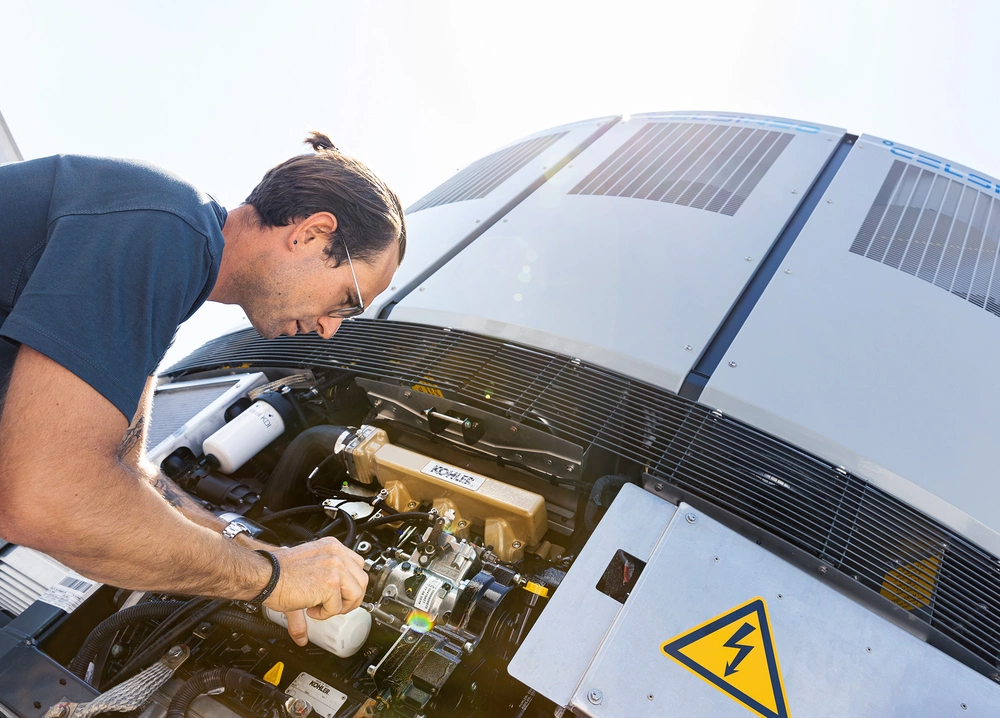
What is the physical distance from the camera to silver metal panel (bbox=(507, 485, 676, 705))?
56.2 inches

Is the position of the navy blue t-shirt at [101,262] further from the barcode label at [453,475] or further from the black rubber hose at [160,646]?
the barcode label at [453,475]

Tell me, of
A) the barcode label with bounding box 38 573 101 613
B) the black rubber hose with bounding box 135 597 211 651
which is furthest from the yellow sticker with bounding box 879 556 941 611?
the barcode label with bounding box 38 573 101 613

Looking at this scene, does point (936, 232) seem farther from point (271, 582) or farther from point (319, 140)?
point (271, 582)

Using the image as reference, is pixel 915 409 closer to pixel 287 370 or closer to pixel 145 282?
pixel 145 282

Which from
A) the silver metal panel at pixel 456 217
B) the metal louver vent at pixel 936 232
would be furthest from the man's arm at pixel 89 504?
the metal louver vent at pixel 936 232

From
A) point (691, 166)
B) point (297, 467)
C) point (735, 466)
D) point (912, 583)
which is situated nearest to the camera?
point (912, 583)

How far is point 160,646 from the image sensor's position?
1.67m

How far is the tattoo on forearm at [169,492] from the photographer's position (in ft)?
5.47

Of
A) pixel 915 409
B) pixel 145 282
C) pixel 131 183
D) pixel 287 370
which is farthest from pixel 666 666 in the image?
pixel 287 370

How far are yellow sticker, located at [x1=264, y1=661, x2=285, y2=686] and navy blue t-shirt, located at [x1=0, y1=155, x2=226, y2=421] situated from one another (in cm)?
94

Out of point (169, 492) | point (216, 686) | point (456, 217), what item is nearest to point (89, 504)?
point (169, 492)

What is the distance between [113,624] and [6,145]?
8.48 feet

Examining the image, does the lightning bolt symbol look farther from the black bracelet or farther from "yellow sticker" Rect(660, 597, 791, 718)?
the black bracelet

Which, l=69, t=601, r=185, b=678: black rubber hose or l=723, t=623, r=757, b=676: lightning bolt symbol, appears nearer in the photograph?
l=723, t=623, r=757, b=676: lightning bolt symbol
